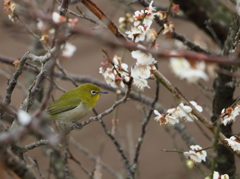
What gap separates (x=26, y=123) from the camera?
82 cm

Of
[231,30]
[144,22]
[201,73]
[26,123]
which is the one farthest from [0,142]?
[231,30]

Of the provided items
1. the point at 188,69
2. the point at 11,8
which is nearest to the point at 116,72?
the point at 188,69

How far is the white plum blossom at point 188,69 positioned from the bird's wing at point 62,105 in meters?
2.57

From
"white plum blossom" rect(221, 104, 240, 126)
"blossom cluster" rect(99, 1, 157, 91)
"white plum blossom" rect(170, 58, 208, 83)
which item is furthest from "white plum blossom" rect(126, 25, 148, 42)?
"white plum blossom" rect(170, 58, 208, 83)

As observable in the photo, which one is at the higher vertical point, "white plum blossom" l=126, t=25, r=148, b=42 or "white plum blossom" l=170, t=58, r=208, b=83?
"white plum blossom" l=126, t=25, r=148, b=42

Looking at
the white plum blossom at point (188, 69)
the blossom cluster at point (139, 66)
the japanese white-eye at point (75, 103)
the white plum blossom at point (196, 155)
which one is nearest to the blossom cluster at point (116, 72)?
the blossom cluster at point (139, 66)

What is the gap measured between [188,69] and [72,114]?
8.81 feet

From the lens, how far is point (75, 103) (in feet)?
11.8

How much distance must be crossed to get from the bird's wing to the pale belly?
4cm

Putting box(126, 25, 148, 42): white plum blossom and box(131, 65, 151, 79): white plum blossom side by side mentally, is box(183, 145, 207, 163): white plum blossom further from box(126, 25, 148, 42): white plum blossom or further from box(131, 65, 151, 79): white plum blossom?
box(126, 25, 148, 42): white plum blossom

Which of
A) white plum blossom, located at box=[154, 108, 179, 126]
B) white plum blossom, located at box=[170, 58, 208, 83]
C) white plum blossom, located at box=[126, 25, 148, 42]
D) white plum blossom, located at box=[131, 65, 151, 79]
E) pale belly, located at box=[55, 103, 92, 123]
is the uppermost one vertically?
pale belly, located at box=[55, 103, 92, 123]

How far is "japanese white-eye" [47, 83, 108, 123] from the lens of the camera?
139 inches

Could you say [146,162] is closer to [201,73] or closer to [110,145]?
[110,145]

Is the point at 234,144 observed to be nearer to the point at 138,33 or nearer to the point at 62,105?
the point at 138,33
